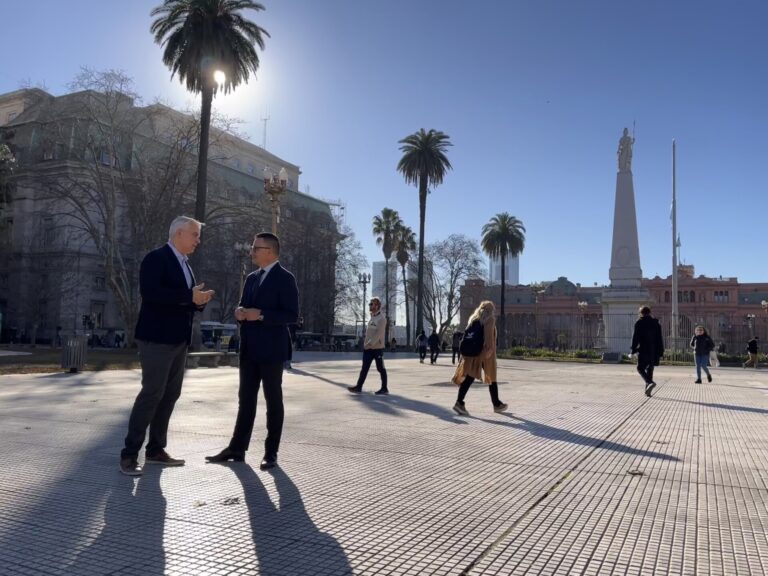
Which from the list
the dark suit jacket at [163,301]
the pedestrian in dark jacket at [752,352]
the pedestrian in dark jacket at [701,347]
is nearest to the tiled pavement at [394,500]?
the dark suit jacket at [163,301]

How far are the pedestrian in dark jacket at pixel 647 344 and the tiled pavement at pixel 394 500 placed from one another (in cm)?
409

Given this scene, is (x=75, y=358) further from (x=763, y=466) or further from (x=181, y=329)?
(x=763, y=466)

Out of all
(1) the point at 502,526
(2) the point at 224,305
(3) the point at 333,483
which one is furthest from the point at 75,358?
(2) the point at 224,305

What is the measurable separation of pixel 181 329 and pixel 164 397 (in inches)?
23.2

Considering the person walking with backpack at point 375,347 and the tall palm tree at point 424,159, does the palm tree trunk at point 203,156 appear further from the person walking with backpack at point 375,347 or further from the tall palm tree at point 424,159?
the tall palm tree at point 424,159

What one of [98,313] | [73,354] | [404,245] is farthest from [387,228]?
[73,354]

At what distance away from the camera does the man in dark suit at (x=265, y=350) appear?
501cm

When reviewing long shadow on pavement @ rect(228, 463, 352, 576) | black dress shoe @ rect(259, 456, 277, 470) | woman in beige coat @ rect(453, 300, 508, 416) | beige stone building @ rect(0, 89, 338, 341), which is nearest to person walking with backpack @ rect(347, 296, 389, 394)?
woman in beige coat @ rect(453, 300, 508, 416)

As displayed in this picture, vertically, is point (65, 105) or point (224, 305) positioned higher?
point (65, 105)

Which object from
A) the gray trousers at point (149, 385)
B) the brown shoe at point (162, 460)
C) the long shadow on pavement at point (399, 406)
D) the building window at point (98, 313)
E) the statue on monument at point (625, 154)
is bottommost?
the long shadow on pavement at point (399, 406)

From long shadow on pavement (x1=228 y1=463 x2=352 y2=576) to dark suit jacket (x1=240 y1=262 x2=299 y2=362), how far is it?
1139mm

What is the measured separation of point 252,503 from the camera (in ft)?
12.5

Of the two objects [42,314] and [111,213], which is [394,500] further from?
[42,314]

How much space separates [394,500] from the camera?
3.93 meters
